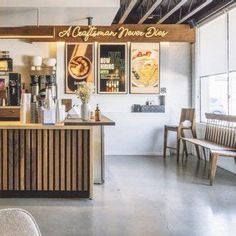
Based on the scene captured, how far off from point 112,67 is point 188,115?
2266 mm

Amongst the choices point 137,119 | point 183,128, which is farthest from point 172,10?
point 137,119

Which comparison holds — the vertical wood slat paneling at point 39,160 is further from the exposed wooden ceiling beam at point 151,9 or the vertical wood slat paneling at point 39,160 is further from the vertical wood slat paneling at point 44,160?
the exposed wooden ceiling beam at point 151,9

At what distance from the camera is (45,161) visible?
5152 mm

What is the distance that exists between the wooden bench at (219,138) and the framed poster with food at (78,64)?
3.34 m

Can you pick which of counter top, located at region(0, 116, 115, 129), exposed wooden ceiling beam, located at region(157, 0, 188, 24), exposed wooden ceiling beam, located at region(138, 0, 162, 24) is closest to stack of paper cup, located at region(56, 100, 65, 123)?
counter top, located at region(0, 116, 115, 129)

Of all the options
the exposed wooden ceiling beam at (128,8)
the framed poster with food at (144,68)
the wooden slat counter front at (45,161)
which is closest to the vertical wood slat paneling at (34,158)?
the wooden slat counter front at (45,161)

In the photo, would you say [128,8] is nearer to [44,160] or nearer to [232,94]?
[232,94]

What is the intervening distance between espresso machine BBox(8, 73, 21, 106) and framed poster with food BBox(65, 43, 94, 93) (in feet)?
3.94

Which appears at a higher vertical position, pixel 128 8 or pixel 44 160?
pixel 128 8

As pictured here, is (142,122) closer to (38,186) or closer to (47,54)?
(47,54)

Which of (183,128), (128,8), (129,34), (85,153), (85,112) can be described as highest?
(128,8)

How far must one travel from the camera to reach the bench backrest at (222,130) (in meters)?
6.88

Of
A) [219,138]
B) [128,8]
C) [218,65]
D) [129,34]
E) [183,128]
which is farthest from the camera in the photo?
[129,34]

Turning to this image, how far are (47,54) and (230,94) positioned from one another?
463 centimetres
